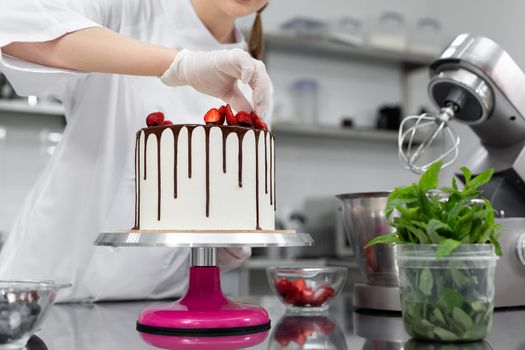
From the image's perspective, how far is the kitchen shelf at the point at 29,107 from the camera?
3.05 meters

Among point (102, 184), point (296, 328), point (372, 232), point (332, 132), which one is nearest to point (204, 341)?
point (296, 328)

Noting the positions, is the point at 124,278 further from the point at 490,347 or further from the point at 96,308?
the point at 490,347

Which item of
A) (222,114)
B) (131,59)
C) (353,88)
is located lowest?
(222,114)

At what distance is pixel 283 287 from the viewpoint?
1155 mm

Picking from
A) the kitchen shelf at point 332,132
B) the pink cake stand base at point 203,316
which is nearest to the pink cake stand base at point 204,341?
the pink cake stand base at point 203,316

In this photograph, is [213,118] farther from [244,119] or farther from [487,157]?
[487,157]

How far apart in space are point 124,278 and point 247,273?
5.81 feet

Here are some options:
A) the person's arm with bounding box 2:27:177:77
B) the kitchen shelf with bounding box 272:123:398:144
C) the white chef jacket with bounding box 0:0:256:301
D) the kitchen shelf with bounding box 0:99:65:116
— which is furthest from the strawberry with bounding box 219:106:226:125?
the kitchen shelf with bounding box 272:123:398:144

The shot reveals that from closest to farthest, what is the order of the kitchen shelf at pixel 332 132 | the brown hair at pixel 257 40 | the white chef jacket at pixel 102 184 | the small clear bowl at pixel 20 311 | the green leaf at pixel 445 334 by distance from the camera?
the small clear bowl at pixel 20 311 < the green leaf at pixel 445 334 < the white chef jacket at pixel 102 184 < the brown hair at pixel 257 40 < the kitchen shelf at pixel 332 132

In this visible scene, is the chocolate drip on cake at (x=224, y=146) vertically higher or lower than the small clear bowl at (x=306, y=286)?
higher

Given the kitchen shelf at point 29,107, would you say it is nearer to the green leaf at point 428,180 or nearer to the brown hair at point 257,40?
the brown hair at point 257,40

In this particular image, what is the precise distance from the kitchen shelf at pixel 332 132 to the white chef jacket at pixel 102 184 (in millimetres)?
2035

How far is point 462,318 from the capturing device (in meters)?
0.83

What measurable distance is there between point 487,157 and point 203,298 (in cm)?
74
